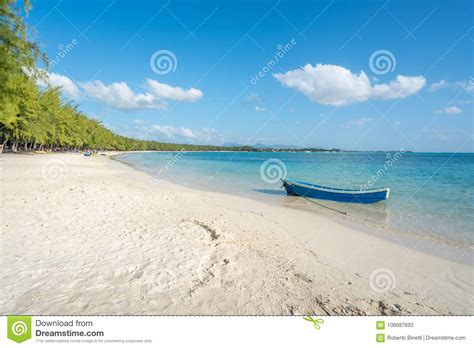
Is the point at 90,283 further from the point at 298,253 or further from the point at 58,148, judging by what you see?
the point at 58,148

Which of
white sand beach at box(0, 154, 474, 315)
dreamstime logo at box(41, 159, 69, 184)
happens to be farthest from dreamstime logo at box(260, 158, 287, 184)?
white sand beach at box(0, 154, 474, 315)

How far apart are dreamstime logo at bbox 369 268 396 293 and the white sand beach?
0.09ft

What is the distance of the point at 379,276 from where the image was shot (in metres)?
5.77

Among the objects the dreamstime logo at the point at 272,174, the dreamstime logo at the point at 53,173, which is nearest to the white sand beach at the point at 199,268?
the dreamstime logo at the point at 53,173

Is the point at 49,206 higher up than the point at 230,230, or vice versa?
the point at 49,206

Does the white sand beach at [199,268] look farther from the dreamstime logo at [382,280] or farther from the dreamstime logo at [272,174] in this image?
the dreamstime logo at [272,174]

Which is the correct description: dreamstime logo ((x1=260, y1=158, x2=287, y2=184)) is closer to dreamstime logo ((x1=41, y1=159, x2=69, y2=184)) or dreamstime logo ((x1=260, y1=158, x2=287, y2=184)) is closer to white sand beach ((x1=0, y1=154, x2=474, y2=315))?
dreamstime logo ((x1=41, y1=159, x2=69, y2=184))

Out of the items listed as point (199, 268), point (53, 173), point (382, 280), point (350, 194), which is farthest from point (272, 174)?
point (199, 268)

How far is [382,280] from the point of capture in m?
5.56

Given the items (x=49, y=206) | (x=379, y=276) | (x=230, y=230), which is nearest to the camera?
(x=379, y=276)

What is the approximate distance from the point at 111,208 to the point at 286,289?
23.6 ft

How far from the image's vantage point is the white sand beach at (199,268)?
394 centimetres

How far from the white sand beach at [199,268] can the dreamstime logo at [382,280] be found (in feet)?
0.09
